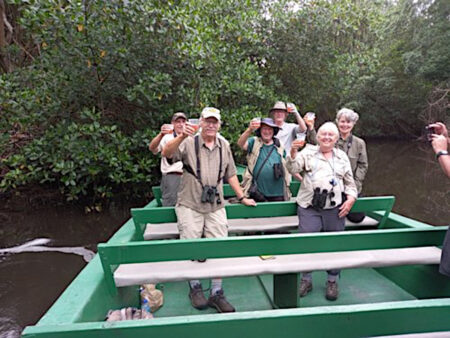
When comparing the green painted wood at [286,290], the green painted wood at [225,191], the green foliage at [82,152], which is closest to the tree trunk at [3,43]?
the green foliage at [82,152]

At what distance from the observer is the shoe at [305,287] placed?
3156 millimetres

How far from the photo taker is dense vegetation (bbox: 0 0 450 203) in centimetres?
582

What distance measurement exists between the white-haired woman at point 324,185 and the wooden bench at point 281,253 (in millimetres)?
483

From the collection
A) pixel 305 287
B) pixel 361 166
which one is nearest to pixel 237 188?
pixel 305 287

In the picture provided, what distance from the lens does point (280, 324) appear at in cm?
147

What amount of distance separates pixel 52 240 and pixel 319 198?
573cm

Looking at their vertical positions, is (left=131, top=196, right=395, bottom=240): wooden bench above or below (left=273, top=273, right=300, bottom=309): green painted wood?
above

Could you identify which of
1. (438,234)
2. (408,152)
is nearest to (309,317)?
(438,234)

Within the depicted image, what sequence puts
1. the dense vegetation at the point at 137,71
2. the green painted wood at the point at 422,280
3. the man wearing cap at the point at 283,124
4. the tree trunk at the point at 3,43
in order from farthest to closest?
1. the tree trunk at the point at 3,43
2. the dense vegetation at the point at 137,71
3. the man wearing cap at the point at 283,124
4. the green painted wood at the point at 422,280

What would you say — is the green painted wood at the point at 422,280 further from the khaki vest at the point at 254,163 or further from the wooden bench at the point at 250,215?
the khaki vest at the point at 254,163

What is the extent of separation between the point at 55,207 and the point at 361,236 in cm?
810

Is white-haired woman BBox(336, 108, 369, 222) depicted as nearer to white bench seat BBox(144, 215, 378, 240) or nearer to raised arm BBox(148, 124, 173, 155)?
white bench seat BBox(144, 215, 378, 240)

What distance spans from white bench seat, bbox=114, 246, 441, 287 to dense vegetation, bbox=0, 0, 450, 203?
4339 millimetres

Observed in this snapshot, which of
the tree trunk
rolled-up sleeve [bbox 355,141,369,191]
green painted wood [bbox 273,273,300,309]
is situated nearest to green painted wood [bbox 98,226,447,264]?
green painted wood [bbox 273,273,300,309]
